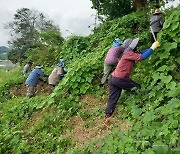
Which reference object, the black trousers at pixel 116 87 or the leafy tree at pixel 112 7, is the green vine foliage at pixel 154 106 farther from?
the leafy tree at pixel 112 7

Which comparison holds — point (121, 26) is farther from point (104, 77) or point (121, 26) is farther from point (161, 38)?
point (161, 38)

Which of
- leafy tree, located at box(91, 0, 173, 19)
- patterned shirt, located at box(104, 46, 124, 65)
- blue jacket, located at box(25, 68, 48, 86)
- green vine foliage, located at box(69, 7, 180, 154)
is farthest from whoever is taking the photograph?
leafy tree, located at box(91, 0, 173, 19)

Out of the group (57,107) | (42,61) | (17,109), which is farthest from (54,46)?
(57,107)

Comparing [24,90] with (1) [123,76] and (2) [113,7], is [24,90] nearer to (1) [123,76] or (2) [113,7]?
(2) [113,7]

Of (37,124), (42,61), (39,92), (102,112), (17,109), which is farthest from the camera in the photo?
(42,61)

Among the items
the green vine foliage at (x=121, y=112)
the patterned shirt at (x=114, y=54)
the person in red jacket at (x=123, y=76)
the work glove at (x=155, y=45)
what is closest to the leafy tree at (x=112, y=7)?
the green vine foliage at (x=121, y=112)

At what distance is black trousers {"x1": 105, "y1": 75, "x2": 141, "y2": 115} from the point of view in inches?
239

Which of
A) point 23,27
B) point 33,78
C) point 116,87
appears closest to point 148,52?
point 116,87

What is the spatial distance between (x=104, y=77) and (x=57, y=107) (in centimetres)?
164

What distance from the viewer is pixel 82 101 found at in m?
7.73

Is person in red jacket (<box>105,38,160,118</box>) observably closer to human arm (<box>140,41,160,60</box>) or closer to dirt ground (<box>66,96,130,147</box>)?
human arm (<box>140,41,160,60</box>)

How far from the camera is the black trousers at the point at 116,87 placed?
606 cm

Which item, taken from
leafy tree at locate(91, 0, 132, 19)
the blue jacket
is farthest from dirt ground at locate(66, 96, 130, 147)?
leafy tree at locate(91, 0, 132, 19)

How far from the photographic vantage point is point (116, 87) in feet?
20.2
